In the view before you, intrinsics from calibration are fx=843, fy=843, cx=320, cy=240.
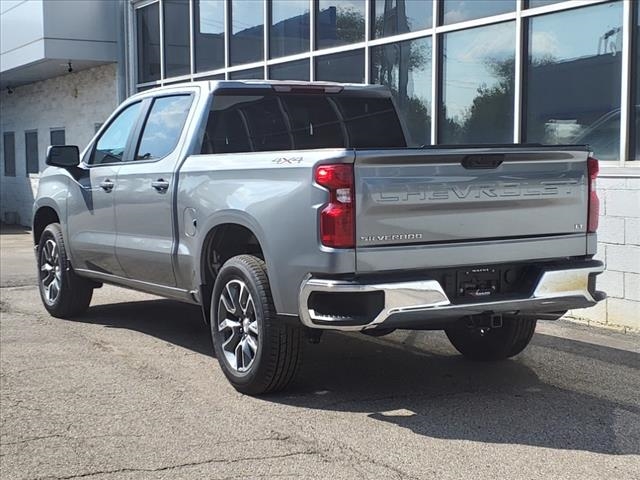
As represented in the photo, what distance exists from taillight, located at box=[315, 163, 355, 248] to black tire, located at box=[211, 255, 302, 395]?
2.30 ft

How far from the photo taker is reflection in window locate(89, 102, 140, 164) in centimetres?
687

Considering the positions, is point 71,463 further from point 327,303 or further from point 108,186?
point 108,186

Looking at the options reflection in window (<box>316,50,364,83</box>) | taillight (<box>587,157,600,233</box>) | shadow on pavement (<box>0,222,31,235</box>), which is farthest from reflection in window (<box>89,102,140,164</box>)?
shadow on pavement (<box>0,222,31,235</box>)

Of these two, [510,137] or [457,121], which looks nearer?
[510,137]

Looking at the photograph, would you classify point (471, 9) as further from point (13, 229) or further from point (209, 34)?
point (13, 229)

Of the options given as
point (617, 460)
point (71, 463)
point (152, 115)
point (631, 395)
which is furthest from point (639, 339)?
point (71, 463)

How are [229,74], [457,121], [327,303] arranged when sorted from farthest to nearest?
[229,74] → [457,121] → [327,303]

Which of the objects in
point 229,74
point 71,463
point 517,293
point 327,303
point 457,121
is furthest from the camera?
point 229,74

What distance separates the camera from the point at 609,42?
7.51 meters

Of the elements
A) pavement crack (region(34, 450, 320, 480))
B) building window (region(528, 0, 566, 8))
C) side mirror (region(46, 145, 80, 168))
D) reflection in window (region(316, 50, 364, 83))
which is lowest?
pavement crack (region(34, 450, 320, 480))

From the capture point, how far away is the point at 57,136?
758 inches

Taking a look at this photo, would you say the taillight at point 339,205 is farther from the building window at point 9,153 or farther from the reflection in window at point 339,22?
the building window at point 9,153

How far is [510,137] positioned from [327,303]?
455 cm

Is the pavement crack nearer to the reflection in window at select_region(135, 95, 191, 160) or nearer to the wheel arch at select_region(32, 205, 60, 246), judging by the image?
the reflection in window at select_region(135, 95, 191, 160)
